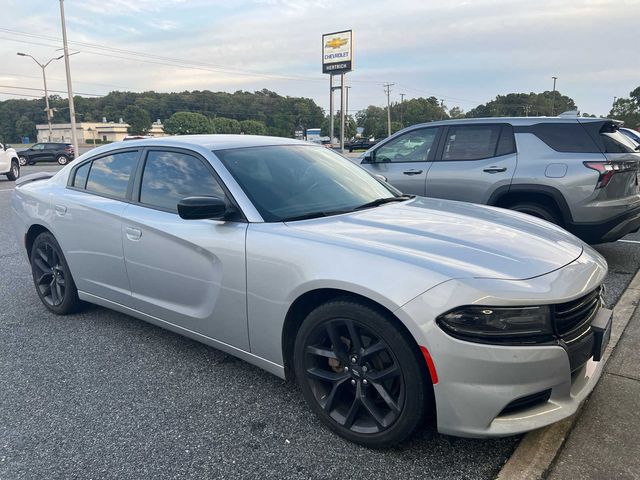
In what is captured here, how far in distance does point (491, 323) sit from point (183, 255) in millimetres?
1893

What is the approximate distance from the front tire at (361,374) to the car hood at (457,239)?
13.9 inches

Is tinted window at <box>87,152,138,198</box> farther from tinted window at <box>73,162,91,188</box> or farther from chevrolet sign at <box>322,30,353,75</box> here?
chevrolet sign at <box>322,30,353,75</box>

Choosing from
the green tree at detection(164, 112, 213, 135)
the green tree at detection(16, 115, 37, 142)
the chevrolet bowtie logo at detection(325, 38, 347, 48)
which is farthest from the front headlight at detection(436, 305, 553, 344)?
the green tree at detection(16, 115, 37, 142)

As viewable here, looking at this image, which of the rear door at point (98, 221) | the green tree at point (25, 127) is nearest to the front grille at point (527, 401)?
the rear door at point (98, 221)

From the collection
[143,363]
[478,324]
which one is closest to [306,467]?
→ [478,324]

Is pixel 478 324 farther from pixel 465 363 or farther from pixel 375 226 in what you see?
pixel 375 226

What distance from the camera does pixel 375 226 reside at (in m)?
2.74

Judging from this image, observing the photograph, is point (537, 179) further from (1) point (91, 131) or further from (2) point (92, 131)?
(1) point (91, 131)

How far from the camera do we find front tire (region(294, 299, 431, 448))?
2.19 m

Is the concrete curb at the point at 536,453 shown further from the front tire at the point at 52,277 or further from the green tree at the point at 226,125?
the green tree at the point at 226,125

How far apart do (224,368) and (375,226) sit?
1.46 metres

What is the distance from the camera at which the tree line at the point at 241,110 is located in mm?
69375

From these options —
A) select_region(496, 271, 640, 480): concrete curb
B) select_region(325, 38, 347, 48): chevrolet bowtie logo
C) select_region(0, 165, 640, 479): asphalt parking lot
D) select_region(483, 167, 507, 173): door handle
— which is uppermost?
select_region(325, 38, 347, 48): chevrolet bowtie logo

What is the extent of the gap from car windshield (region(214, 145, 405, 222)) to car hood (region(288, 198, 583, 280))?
178mm
